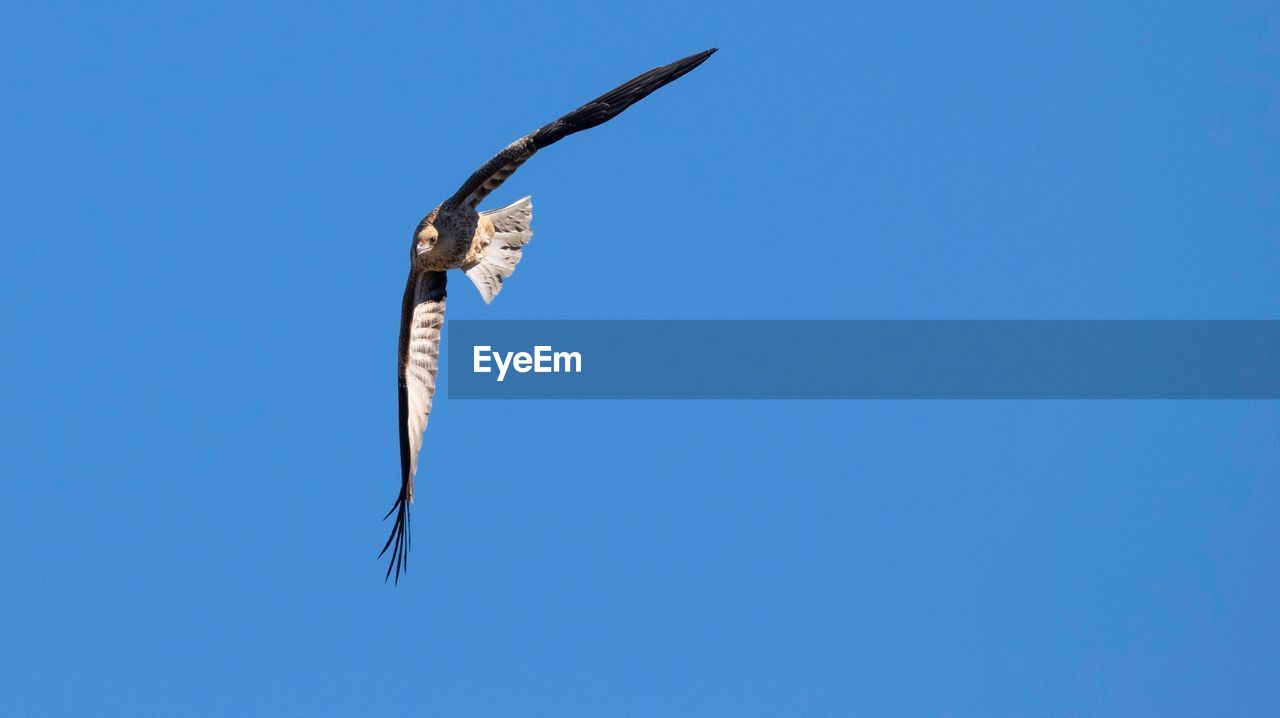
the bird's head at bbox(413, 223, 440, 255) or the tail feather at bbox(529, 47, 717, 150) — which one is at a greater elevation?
the tail feather at bbox(529, 47, 717, 150)

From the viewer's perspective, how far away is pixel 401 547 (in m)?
19.0

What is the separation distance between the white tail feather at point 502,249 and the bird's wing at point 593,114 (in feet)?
4.38

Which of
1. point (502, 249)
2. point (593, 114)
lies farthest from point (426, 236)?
point (593, 114)

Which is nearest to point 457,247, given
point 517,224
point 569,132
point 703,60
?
point 517,224

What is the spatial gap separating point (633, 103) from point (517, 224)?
231cm

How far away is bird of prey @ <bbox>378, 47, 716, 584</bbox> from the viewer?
17.6 meters

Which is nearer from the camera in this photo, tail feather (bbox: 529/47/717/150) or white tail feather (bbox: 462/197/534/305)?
tail feather (bbox: 529/47/717/150)

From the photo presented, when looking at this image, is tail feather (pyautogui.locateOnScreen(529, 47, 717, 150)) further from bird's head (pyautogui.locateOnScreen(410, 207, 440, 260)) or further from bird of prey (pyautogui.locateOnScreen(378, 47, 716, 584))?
bird's head (pyautogui.locateOnScreen(410, 207, 440, 260))

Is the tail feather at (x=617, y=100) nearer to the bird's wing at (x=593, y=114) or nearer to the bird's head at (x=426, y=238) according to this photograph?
the bird's wing at (x=593, y=114)

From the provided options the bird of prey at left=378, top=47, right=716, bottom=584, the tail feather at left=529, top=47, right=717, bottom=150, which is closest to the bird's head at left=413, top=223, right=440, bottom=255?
the bird of prey at left=378, top=47, right=716, bottom=584

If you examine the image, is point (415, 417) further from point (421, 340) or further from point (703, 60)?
point (703, 60)

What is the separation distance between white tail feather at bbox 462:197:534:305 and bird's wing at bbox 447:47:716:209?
134 cm

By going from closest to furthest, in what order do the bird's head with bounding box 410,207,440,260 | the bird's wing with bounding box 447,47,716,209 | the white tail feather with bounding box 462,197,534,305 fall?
the bird's wing with bounding box 447,47,716,209 < the bird's head with bounding box 410,207,440,260 < the white tail feather with bounding box 462,197,534,305

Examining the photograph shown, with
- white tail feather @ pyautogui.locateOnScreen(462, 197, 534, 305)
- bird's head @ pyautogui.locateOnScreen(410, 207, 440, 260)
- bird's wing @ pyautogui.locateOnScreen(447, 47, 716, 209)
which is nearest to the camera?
bird's wing @ pyautogui.locateOnScreen(447, 47, 716, 209)
